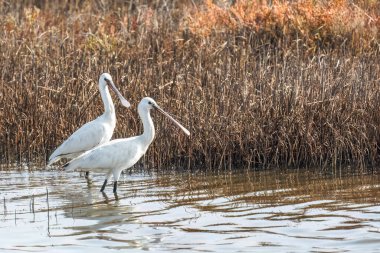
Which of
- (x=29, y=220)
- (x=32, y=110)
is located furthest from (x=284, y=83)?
(x=29, y=220)

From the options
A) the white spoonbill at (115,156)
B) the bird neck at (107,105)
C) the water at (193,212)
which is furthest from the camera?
the bird neck at (107,105)

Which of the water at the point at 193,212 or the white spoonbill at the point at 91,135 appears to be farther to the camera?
the white spoonbill at the point at 91,135

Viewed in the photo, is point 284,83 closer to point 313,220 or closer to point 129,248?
point 313,220

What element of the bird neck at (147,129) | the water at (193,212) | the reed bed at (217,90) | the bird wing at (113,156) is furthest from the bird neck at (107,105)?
the bird wing at (113,156)

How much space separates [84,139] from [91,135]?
88 mm

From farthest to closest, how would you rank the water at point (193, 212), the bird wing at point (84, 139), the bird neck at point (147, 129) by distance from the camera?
the bird wing at point (84, 139)
the bird neck at point (147, 129)
the water at point (193, 212)

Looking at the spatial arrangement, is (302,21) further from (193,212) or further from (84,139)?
(193,212)

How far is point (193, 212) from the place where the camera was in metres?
8.52

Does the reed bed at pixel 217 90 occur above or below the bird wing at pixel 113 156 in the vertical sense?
above

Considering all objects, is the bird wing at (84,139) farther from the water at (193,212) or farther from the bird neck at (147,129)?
the bird neck at (147,129)

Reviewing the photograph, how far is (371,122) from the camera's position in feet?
34.4

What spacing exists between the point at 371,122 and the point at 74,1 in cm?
1013

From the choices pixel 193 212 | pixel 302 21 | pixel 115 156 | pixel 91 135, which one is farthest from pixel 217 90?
pixel 302 21

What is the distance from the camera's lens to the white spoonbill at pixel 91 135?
10570 mm
